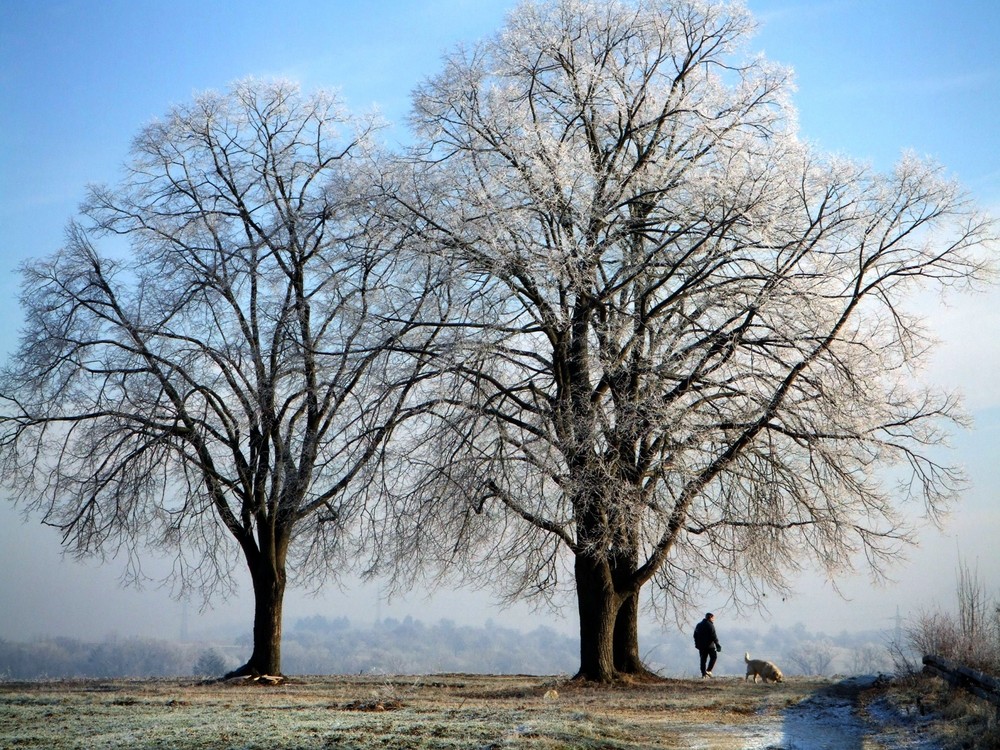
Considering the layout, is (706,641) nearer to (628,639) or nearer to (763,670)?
(763,670)

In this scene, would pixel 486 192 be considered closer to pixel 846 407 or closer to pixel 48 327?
pixel 846 407

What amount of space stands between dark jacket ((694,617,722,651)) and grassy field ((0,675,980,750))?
15.8ft

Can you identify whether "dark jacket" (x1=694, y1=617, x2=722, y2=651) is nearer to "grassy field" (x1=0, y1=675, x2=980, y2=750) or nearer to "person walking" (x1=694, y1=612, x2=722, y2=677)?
"person walking" (x1=694, y1=612, x2=722, y2=677)

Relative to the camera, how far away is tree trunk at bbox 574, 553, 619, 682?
16.2m

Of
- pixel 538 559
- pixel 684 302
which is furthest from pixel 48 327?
pixel 684 302

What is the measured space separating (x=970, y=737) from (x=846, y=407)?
721cm

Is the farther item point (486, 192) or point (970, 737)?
point (486, 192)

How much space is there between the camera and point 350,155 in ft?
69.3

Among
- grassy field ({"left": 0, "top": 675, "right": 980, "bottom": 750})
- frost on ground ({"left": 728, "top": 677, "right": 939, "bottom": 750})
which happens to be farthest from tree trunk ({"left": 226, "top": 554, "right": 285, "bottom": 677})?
frost on ground ({"left": 728, "top": 677, "right": 939, "bottom": 750})

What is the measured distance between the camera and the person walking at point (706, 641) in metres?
21.4

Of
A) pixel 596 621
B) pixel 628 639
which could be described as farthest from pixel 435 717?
pixel 628 639

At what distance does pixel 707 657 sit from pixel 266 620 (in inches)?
402

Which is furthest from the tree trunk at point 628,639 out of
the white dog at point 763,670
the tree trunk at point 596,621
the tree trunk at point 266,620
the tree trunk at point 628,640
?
the tree trunk at point 266,620

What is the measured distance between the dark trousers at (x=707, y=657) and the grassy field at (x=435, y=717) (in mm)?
4903
